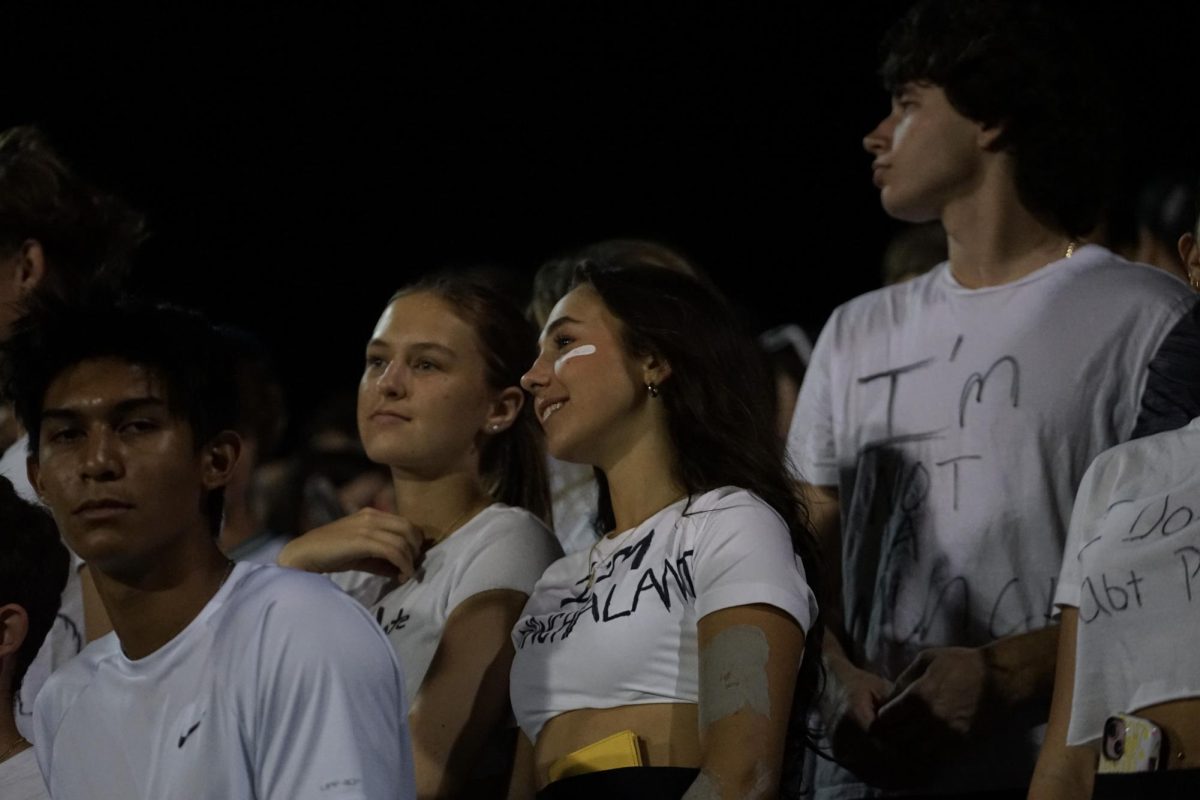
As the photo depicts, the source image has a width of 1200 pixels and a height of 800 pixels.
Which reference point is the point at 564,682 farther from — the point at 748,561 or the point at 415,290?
the point at 415,290

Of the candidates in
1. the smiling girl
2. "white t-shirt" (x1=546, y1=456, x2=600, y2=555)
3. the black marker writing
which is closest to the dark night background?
"white t-shirt" (x1=546, y1=456, x2=600, y2=555)

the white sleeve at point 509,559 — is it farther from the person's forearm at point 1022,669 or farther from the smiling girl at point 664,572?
the person's forearm at point 1022,669

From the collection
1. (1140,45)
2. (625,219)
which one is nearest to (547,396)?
(1140,45)

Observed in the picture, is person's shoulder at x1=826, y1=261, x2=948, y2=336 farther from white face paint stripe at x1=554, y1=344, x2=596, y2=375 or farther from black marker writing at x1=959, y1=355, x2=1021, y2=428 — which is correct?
white face paint stripe at x1=554, y1=344, x2=596, y2=375

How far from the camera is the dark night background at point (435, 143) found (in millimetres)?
5383

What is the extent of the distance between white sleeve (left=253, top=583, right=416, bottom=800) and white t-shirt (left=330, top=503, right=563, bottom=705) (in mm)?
712

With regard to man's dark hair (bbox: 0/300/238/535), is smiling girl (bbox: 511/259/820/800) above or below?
below

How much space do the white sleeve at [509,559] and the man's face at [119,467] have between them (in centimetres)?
62

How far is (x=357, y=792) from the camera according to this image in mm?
2043

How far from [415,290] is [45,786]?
1.13 metres

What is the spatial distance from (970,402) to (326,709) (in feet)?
4.64

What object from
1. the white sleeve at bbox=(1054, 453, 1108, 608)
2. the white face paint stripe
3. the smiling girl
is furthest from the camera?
the white face paint stripe

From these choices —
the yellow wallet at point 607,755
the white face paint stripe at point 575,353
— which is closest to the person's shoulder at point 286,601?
the yellow wallet at point 607,755

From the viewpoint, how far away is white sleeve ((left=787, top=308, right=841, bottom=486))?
329cm
